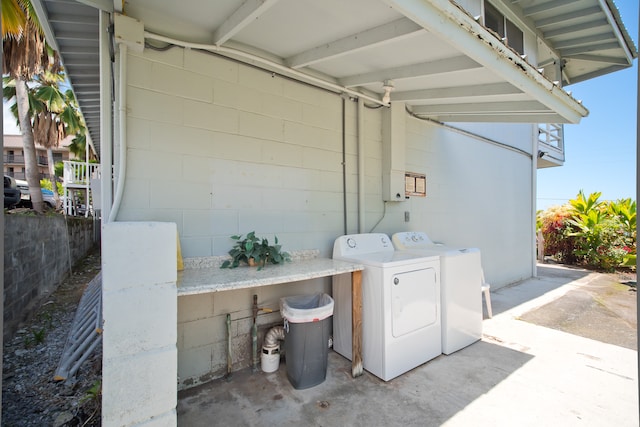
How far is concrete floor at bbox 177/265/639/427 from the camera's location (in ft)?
6.73

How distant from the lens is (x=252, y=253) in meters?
2.45

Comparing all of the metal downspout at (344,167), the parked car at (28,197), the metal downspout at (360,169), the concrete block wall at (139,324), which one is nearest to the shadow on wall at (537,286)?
the metal downspout at (360,169)

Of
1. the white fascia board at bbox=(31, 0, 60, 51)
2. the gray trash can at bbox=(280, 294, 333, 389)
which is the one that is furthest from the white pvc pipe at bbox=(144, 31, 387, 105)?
the gray trash can at bbox=(280, 294, 333, 389)

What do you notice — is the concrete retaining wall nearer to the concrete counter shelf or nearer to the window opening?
the concrete counter shelf

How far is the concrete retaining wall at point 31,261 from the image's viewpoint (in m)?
2.99

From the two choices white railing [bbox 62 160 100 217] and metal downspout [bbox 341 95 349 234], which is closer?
metal downspout [bbox 341 95 349 234]

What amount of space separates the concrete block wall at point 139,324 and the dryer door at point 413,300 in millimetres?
1640

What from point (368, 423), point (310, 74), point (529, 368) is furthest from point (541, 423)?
point (310, 74)

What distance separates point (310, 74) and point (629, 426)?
3521 millimetres

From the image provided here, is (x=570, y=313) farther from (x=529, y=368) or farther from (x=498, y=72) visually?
(x=498, y=72)

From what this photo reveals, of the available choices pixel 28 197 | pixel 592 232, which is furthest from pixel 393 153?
pixel 28 197

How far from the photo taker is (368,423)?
2012mm

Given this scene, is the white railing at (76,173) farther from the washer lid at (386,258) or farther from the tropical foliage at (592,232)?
the tropical foliage at (592,232)

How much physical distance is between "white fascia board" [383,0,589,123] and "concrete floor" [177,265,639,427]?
2.40 m
